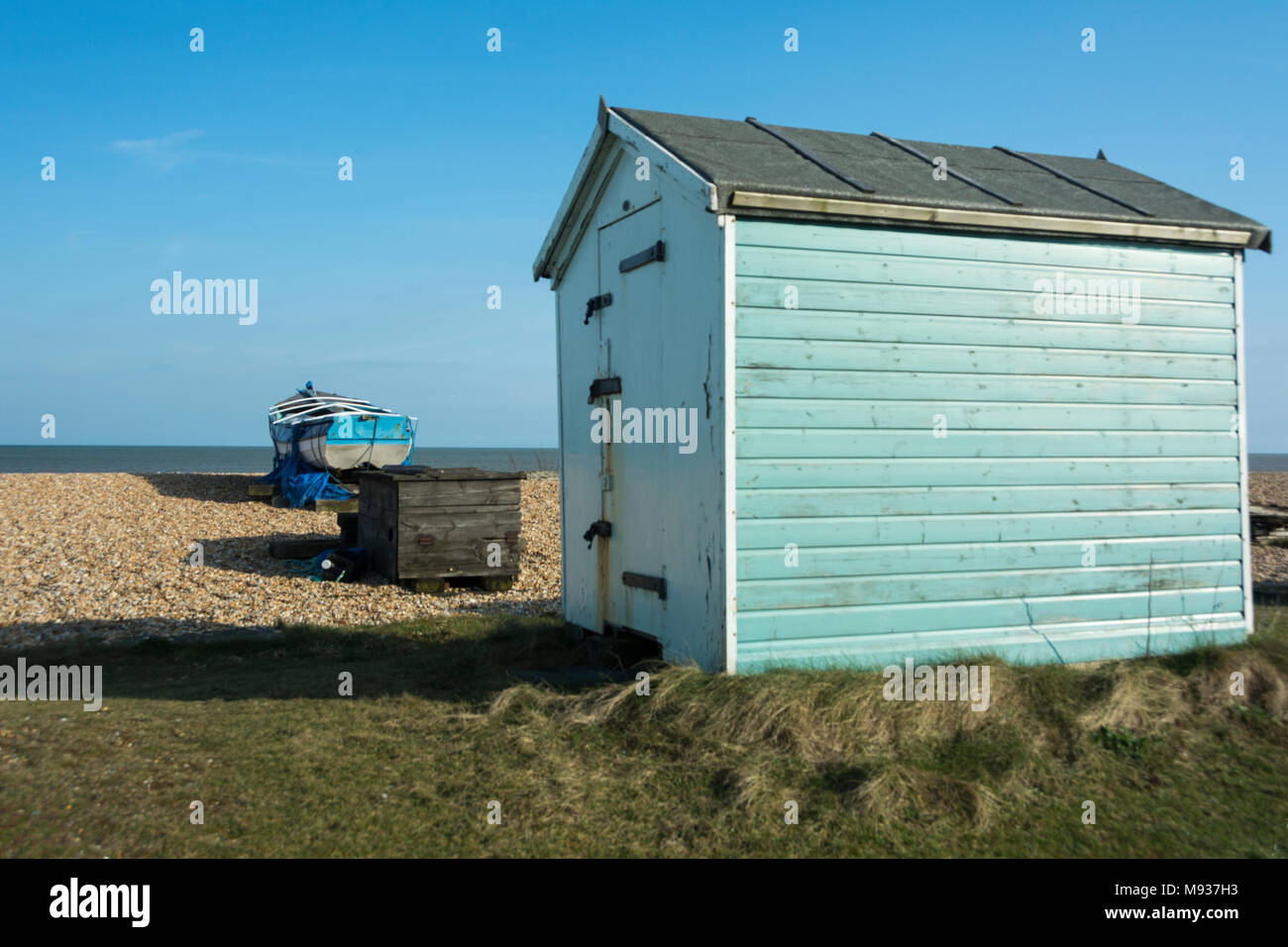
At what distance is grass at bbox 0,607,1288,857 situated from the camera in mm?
4699

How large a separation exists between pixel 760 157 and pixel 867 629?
3.61 meters

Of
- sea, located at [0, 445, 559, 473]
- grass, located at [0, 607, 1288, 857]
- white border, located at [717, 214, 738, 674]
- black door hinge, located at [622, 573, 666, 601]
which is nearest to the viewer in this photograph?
grass, located at [0, 607, 1288, 857]

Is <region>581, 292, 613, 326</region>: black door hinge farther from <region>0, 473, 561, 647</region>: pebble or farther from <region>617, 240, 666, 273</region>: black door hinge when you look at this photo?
<region>0, 473, 561, 647</region>: pebble

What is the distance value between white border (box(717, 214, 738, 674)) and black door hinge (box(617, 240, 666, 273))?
0.97 metres

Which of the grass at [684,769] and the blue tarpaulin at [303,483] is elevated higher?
the blue tarpaulin at [303,483]

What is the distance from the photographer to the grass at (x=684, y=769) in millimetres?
4699

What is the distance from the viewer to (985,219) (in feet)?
23.0

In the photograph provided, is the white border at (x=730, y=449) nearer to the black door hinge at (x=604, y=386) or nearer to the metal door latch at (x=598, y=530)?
the black door hinge at (x=604, y=386)

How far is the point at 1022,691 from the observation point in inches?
246

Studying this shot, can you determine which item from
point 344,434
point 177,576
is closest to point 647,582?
point 177,576

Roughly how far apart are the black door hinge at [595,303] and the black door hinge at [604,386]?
0.61 metres

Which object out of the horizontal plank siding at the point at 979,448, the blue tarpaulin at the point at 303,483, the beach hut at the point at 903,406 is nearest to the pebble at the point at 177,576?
the blue tarpaulin at the point at 303,483

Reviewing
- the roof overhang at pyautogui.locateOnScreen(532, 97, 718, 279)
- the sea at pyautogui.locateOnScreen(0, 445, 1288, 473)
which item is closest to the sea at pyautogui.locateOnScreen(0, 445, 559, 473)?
the sea at pyautogui.locateOnScreen(0, 445, 1288, 473)
